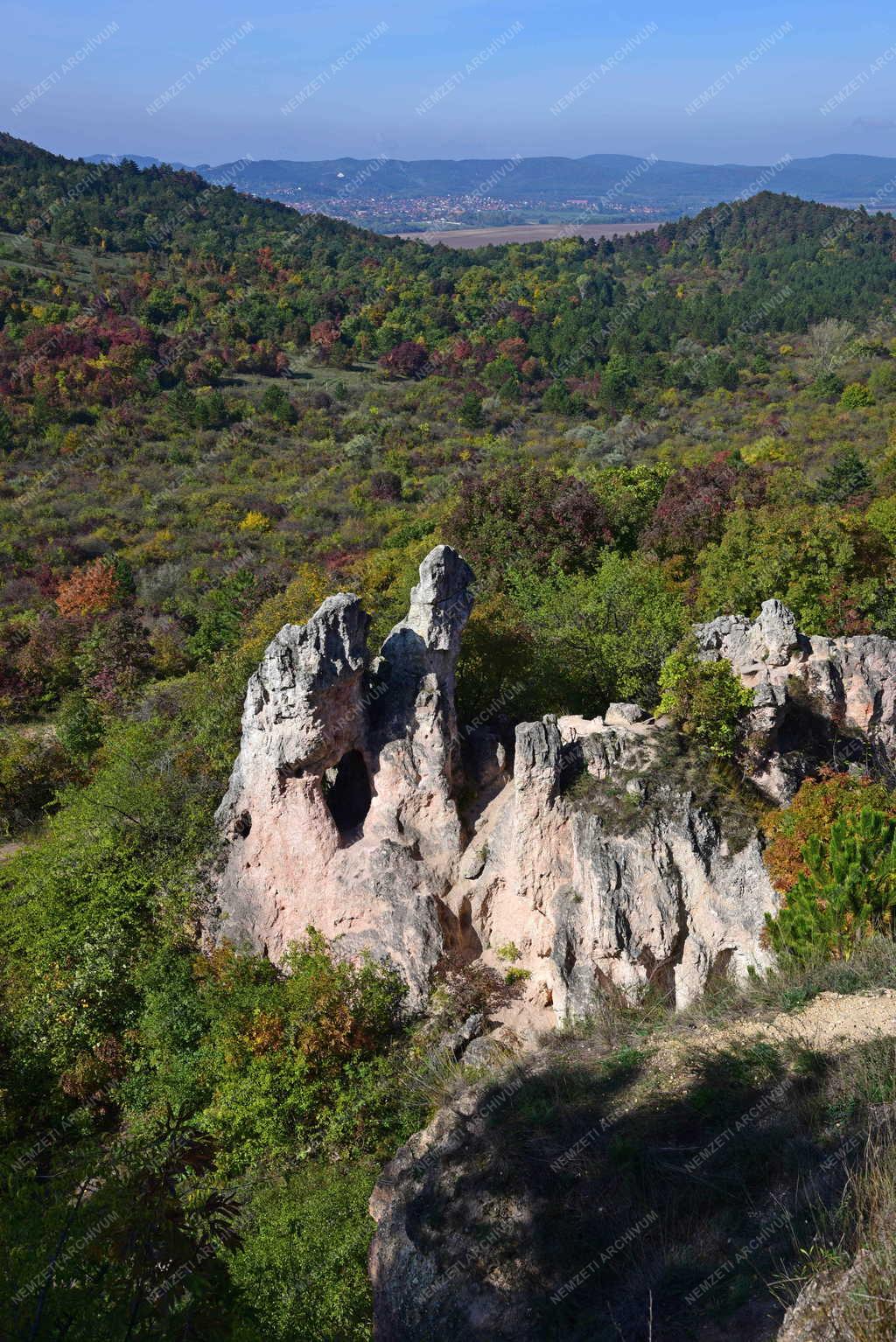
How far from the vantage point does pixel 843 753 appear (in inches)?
653

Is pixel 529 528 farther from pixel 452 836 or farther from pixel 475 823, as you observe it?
pixel 452 836

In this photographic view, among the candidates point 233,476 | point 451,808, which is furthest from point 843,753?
point 233,476

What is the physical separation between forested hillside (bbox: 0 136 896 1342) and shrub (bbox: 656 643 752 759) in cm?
9

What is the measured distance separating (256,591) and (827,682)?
23195 millimetres

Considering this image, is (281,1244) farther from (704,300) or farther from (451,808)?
(704,300)

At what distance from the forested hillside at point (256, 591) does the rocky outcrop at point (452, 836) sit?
0.87 m

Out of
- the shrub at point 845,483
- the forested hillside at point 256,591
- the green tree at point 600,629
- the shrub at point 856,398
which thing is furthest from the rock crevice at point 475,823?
the shrub at point 856,398

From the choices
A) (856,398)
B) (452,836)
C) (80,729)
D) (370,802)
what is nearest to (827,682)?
(452,836)

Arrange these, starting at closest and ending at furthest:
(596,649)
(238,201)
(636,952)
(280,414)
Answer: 1. (636,952)
2. (596,649)
3. (280,414)
4. (238,201)

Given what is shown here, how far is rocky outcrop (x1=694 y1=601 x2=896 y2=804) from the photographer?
647 inches

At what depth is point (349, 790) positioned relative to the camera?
1608cm

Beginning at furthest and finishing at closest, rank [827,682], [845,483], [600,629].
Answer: [845,483] → [600,629] → [827,682]

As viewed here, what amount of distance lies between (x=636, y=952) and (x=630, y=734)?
11.4ft

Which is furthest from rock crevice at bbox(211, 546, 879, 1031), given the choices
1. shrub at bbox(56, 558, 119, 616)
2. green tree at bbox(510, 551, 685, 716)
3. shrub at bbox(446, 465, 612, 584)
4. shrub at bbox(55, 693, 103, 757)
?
shrub at bbox(56, 558, 119, 616)
